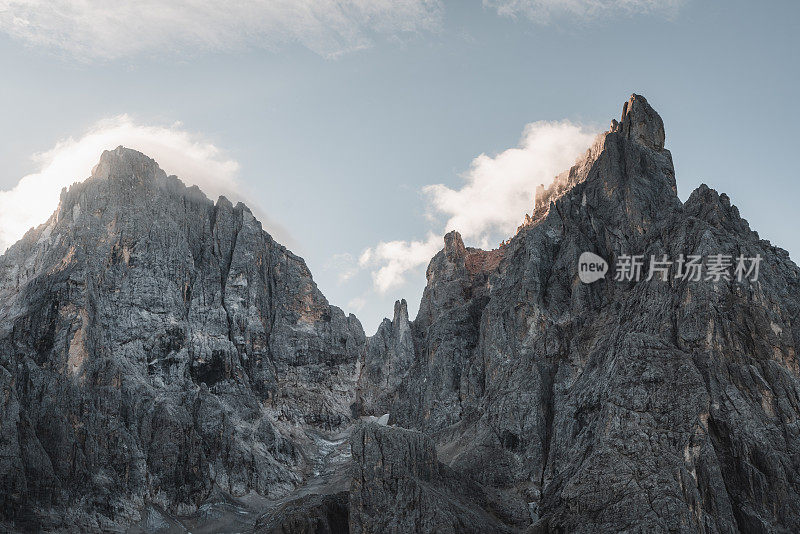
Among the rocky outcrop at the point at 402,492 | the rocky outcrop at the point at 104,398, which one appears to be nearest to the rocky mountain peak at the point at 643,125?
the rocky outcrop at the point at 402,492

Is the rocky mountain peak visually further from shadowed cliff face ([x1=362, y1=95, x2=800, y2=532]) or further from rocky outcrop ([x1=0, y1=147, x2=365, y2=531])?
rocky outcrop ([x1=0, y1=147, x2=365, y2=531])

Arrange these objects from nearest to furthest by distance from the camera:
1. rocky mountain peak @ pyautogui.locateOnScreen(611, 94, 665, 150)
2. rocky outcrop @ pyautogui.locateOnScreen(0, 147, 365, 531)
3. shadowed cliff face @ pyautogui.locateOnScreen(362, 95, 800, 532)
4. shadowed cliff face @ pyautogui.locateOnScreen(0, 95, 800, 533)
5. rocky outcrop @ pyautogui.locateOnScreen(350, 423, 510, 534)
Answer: shadowed cliff face @ pyautogui.locateOnScreen(362, 95, 800, 532), shadowed cliff face @ pyautogui.locateOnScreen(0, 95, 800, 533), rocky outcrop @ pyautogui.locateOnScreen(350, 423, 510, 534), rocky outcrop @ pyautogui.locateOnScreen(0, 147, 365, 531), rocky mountain peak @ pyautogui.locateOnScreen(611, 94, 665, 150)

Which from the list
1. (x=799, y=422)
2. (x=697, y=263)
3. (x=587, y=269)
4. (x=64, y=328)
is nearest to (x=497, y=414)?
(x=587, y=269)

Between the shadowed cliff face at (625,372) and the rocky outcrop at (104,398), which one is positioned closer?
the shadowed cliff face at (625,372)

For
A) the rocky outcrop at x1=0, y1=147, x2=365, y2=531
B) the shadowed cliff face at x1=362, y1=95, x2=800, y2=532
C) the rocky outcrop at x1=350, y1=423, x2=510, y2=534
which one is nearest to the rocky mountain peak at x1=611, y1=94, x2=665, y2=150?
the shadowed cliff face at x1=362, y1=95, x2=800, y2=532

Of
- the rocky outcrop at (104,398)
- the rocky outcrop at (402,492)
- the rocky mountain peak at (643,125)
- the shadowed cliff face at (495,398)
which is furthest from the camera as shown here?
the rocky mountain peak at (643,125)

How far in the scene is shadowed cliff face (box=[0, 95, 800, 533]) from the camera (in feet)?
287

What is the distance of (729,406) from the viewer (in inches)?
3573

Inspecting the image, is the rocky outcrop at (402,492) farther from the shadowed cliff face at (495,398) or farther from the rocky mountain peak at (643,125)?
the rocky mountain peak at (643,125)

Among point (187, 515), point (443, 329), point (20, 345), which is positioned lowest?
point (187, 515)

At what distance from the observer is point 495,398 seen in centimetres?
14025

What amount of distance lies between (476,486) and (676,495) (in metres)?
40.0

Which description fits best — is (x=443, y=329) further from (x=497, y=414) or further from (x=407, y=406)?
(x=497, y=414)

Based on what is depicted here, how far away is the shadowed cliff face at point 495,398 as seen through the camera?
87.6 m
